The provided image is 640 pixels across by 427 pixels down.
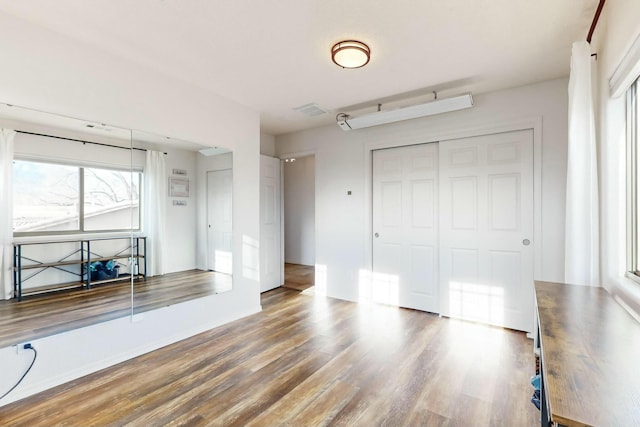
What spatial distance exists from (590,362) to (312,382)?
5.85ft

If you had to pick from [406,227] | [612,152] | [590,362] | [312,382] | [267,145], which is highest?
[267,145]

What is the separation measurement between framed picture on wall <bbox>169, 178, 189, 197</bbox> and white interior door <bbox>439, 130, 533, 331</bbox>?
290cm

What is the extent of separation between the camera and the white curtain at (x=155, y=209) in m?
2.98

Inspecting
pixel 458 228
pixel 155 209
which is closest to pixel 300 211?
pixel 458 228

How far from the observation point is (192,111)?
124 inches

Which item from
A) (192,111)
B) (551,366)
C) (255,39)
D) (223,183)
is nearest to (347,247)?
(223,183)

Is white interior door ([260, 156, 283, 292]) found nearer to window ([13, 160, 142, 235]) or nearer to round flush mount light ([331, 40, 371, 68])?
window ([13, 160, 142, 235])

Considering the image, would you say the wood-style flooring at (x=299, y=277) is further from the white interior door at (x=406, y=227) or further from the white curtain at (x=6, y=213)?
the white curtain at (x=6, y=213)

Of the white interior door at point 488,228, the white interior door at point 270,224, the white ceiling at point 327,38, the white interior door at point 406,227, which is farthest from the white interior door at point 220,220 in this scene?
the white interior door at point 488,228

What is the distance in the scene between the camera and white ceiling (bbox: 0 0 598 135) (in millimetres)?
1975

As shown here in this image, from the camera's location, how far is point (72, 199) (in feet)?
8.45

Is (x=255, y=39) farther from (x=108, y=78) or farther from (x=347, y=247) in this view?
(x=347, y=247)

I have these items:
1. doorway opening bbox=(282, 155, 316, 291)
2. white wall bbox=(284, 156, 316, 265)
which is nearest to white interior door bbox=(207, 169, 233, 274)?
doorway opening bbox=(282, 155, 316, 291)

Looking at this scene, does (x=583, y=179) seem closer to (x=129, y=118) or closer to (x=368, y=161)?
(x=368, y=161)
